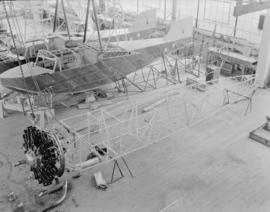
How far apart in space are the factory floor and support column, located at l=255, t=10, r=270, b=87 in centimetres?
366

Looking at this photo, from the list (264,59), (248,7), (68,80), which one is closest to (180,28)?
(264,59)

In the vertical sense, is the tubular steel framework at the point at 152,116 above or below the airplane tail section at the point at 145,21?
below

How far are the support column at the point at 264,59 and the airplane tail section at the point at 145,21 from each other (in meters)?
6.95

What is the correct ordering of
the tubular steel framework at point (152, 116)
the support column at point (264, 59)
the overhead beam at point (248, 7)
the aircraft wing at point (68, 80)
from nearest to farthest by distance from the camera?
the tubular steel framework at point (152, 116)
the overhead beam at point (248, 7)
the aircraft wing at point (68, 80)
the support column at point (264, 59)

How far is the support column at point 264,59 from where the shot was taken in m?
12.9

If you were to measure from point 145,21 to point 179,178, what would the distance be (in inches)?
462

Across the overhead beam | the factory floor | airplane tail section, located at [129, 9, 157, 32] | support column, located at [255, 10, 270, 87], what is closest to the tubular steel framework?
the factory floor

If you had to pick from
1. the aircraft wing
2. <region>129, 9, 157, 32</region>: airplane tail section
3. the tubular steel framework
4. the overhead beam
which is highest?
the overhead beam

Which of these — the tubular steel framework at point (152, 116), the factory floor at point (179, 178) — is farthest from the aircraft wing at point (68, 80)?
the factory floor at point (179, 178)

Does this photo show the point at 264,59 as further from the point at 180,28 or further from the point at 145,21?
the point at 145,21

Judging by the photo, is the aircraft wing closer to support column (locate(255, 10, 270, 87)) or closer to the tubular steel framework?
the tubular steel framework

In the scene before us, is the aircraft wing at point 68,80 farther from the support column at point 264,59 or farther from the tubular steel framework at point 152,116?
the support column at point 264,59

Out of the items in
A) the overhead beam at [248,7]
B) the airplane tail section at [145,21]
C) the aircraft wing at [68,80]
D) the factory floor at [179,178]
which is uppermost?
the overhead beam at [248,7]

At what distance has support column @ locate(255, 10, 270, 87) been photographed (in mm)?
12911
